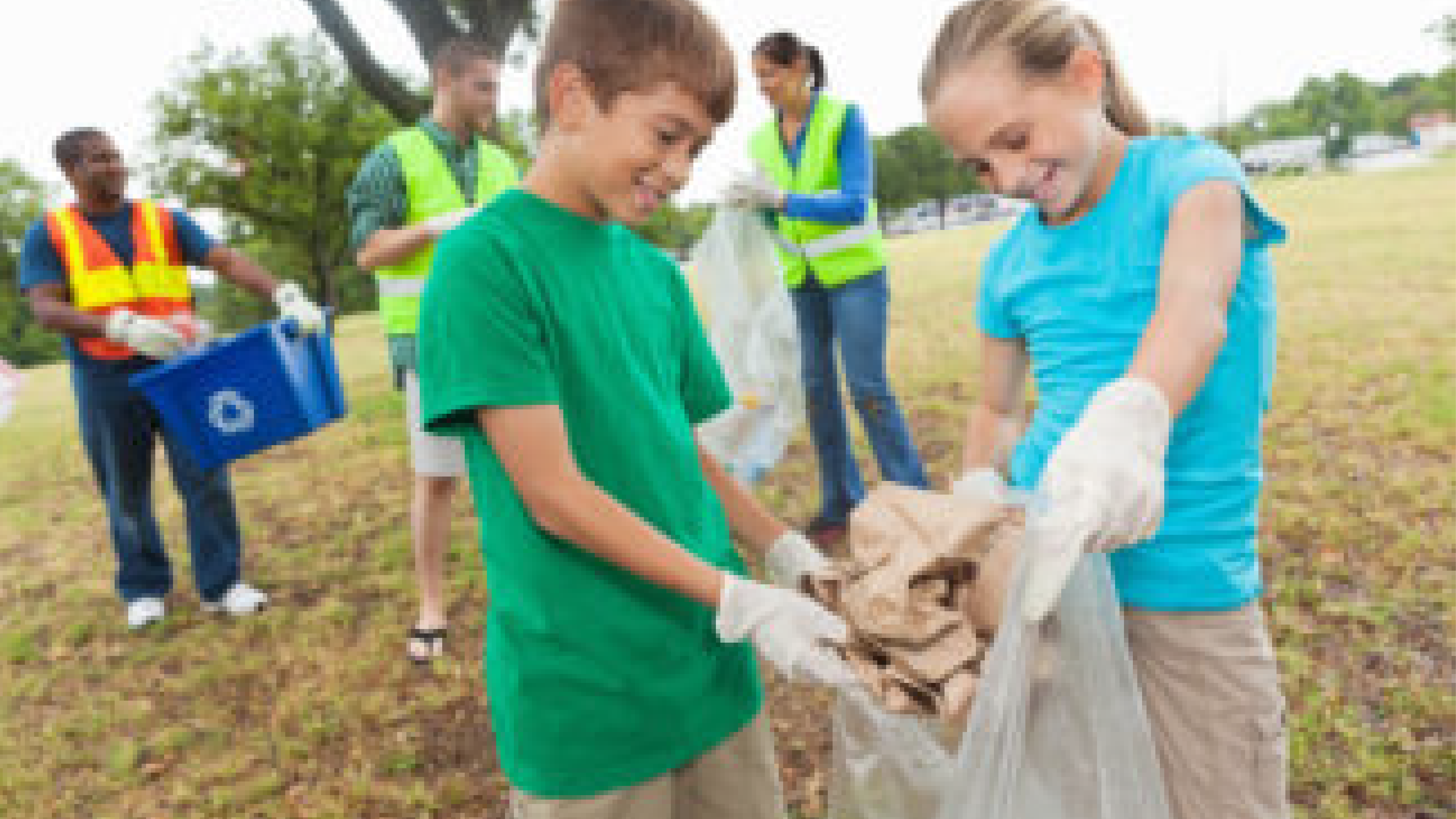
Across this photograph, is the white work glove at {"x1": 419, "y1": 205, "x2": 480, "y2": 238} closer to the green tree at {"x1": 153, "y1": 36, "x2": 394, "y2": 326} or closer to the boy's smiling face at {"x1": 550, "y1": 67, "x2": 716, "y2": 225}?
the boy's smiling face at {"x1": 550, "y1": 67, "x2": 716, "y2": 225}

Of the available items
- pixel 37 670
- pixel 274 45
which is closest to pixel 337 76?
pixel 274 45

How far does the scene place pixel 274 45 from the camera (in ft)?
65.3

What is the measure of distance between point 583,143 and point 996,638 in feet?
2.52

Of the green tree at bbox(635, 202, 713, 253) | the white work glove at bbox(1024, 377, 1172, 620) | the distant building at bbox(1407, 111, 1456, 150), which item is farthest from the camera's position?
the distant building at bbox(1407, 111, 1456, 150)

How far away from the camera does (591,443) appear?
111cm

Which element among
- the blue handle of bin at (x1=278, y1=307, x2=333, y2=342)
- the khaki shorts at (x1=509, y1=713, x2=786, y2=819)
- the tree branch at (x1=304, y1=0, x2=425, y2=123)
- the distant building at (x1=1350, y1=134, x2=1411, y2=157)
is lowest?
the khaki shorts at (x1=509, y1=713, x2=786, y2=819)

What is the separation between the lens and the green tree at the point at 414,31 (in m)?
5.17

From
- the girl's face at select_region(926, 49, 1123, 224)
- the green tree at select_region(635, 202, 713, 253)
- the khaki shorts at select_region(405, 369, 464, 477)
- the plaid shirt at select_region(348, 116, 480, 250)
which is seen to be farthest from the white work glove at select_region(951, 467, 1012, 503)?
the green tree at select_region(635, 202, 713, 253)

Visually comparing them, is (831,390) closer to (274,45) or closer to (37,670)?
(37,670)

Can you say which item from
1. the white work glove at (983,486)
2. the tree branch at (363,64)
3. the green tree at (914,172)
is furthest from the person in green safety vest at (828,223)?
the green tree at (914,172)

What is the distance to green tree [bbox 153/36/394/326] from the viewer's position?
19984mm

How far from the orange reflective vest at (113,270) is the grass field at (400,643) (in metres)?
1.19

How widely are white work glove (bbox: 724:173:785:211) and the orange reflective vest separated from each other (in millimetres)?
2110

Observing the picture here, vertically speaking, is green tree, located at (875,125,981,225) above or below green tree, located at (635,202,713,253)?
above
